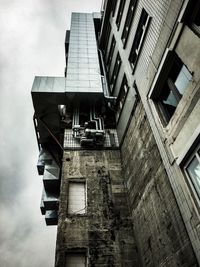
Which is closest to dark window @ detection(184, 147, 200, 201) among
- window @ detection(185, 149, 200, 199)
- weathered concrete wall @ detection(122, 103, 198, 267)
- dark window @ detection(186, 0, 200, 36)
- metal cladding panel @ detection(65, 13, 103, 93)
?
window @ detection(185, 149, 200, 199)

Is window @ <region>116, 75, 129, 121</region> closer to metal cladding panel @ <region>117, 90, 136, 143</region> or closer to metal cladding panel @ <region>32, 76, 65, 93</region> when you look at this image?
metal cladding panel @ <region>117, 90, 136, 143</region>

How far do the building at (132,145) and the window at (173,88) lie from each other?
0.11 ft

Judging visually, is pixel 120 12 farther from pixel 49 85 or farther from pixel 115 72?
pixel 49 85

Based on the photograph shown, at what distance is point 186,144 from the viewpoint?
6164 mm

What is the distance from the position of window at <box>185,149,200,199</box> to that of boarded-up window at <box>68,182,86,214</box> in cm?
605

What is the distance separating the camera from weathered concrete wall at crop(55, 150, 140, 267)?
9.33 metres

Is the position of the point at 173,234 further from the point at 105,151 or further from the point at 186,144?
the point at 105,151

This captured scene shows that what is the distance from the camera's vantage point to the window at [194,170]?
19.1 feet

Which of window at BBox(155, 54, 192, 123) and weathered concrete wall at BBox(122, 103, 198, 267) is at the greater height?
window at BBox(155, 54, 192, 123)

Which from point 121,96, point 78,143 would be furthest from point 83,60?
point 78,143

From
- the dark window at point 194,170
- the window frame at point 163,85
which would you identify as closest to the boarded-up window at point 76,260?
the dark window at point 194,170

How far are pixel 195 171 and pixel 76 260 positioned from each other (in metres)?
6.26

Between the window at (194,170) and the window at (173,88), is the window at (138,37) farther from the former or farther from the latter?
the window at (194,170)

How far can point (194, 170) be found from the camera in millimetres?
6008
